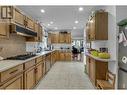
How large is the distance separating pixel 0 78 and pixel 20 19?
2.24 m

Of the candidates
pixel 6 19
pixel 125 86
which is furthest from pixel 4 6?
pixel 125 86


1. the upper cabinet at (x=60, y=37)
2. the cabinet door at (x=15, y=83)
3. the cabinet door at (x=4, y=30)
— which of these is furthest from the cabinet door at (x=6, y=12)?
the upper cabinet at (x=60, y=37)

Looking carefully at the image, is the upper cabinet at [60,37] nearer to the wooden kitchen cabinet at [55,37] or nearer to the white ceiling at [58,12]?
the wooden kitchen cabinet at [55,37]

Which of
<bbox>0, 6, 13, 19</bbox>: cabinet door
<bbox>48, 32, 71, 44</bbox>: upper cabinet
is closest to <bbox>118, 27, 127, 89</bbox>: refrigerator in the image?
<bbox>0, 6, 13, 19</bbox>: cabinet door

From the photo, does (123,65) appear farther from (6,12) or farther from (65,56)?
(65,56)

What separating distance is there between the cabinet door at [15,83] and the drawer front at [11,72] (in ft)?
0.31

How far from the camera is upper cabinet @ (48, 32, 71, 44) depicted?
13.1m

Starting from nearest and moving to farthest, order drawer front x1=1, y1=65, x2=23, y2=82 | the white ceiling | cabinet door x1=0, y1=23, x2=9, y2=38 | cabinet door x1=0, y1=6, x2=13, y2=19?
drawer front x1=1, y1=65, x2=23, y2=82, cabinet door x1=0, y1=23, x2=9, y2=38, cabinet door x1=0, y1=6, x2=13, y2=19, the white ceiling

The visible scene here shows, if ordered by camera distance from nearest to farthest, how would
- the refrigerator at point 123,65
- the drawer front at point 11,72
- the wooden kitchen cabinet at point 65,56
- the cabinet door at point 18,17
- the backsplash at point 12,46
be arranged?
1. the drawer front at point 11,72
2. the refrigerator at point 123,65
3. the cabinet door at point 18,17
4. the backsplash at point 12,46
5. the wooden kitchen cabinet at point 65,56

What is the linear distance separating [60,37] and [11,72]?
34.1 ft

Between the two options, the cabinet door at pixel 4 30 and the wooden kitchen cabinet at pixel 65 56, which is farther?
the wooden kitchen cabinet at pixel 65 56

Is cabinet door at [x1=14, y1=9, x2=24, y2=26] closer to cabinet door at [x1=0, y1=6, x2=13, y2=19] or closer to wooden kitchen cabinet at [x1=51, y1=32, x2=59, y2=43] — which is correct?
cabinet door at [x1=0, y1=6, x2=13, y2=19]

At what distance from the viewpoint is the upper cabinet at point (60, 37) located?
13.1m

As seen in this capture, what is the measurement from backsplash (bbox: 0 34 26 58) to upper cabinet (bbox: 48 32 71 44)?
739 cm
